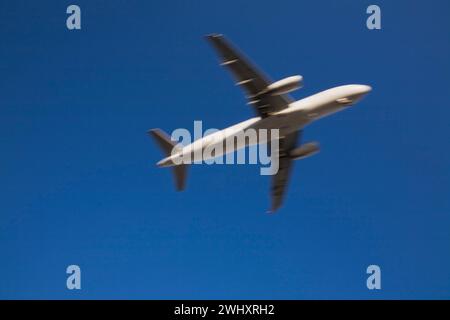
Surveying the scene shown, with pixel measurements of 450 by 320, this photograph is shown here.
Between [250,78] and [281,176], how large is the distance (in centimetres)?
590

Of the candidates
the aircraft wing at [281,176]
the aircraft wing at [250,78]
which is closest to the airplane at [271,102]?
the aircraft wing at [250,78]

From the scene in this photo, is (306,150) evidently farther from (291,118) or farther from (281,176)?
(281,176)

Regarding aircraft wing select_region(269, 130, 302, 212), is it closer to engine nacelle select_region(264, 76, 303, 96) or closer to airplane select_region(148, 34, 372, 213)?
airplane select_region(148, 34, 372, 213)

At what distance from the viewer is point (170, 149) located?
2534 centimetres

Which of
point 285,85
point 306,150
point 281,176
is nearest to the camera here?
→ point 285,85

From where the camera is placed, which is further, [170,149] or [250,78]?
[170,149]


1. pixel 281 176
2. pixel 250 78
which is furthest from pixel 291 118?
pixel 281 176

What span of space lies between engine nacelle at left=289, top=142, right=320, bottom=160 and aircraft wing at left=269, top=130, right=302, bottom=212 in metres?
1.07

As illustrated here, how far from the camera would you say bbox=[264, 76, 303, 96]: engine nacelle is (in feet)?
73.2

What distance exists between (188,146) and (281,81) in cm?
426

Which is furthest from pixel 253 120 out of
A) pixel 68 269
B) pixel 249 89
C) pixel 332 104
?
Result: pixel 68 269

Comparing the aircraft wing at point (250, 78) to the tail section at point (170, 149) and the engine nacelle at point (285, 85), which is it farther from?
the tail section at point (170, 149)

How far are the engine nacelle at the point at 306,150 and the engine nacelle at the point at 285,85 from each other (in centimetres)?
320

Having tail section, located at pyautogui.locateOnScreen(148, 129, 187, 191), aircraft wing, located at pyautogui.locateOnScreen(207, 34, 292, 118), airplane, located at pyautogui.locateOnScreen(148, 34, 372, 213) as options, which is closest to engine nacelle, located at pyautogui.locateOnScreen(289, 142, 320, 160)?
airplane, located at pyautogui.locateOnScreen(148, 34, 372, 213)
